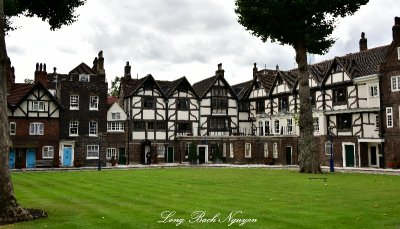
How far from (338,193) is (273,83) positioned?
37903 millimetres

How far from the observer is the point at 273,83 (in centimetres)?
5444

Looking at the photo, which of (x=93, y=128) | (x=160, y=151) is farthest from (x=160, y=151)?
(x=93, y=128)

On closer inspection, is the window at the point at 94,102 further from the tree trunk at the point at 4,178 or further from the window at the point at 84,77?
the tree trunk at the point at 4,178

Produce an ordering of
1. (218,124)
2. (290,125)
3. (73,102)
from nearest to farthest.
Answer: (73,102), (290,125), (218,124)

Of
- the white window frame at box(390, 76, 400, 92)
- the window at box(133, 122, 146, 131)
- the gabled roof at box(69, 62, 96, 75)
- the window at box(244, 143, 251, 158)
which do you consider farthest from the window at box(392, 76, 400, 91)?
the gabled roof at box(69, 62, 96, 75)

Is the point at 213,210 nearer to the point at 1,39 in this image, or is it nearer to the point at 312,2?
the point at 1,39

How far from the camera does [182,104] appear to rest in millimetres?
55750

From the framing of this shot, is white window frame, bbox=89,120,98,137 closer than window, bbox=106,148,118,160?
Yes

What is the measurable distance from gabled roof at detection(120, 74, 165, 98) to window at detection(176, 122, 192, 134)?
4582 millimetres

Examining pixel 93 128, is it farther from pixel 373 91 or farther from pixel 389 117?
pixel 389 117

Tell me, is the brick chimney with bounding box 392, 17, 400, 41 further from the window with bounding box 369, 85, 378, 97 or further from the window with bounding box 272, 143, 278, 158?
the window with bounding box 272, 143, 278, 158

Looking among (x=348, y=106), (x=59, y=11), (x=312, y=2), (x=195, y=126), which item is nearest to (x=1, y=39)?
(x=59, y=11)

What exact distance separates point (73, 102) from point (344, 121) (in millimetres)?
30368

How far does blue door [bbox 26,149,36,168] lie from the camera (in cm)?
4497
